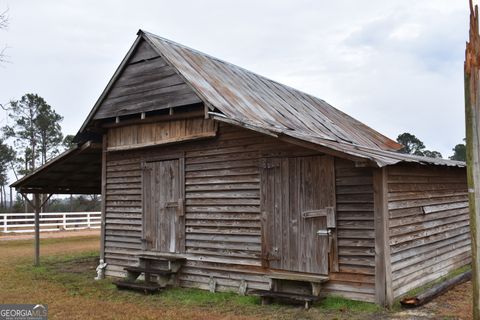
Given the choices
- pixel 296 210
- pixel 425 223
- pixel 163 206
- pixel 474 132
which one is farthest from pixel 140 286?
pixel 474 132

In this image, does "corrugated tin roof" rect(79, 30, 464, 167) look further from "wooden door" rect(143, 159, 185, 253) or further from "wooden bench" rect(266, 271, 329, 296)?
"wooden bench" rect(266, 271, 329, 296)

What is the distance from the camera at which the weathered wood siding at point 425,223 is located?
8.77 metres

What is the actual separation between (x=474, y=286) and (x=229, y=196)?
5.21 meters

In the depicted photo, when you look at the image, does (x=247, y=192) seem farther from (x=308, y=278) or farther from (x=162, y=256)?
(x=162, y=256)

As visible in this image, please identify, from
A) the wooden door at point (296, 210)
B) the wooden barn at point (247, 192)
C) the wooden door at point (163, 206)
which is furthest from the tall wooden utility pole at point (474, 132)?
the wooden door at point (163, 206)

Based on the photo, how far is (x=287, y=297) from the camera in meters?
8.51

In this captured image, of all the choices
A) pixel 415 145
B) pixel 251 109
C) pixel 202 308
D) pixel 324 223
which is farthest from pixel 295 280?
pixel 415 145

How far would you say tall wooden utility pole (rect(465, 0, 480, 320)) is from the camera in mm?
6336

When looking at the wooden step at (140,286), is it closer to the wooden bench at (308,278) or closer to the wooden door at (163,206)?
the wooden door at (163,206)

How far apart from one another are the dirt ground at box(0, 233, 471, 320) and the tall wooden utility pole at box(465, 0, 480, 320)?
4.99ft

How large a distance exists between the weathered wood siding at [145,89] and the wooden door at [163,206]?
4.77ft

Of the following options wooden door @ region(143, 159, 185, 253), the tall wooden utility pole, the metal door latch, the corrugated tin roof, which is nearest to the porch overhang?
the corrugated tin roof

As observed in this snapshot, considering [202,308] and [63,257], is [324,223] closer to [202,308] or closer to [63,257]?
[202,308]

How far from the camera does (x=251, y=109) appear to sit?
11078 millimetres
